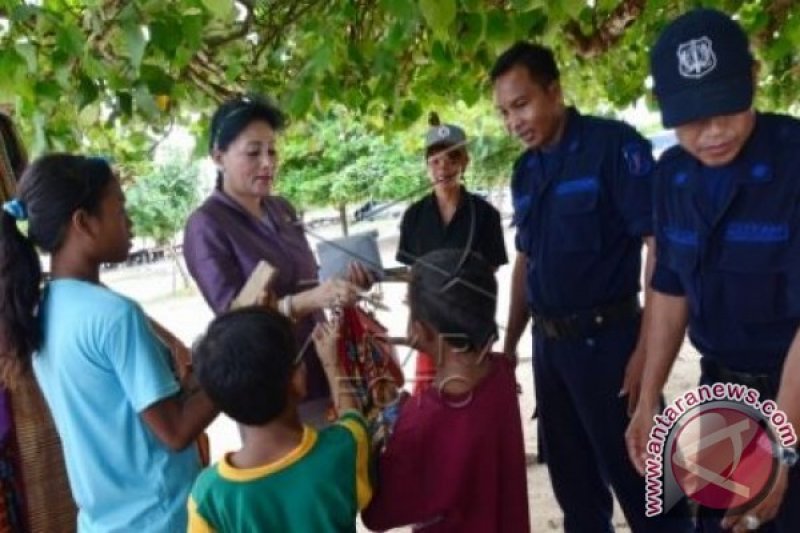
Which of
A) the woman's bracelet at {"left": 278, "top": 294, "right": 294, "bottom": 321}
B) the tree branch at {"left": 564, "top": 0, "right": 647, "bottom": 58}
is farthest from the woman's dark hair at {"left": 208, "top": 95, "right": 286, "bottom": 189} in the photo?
the tree branch at {"left": 564, "top": 0, "right": 647, "bottom": 58}

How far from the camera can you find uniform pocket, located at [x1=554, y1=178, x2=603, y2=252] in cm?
237

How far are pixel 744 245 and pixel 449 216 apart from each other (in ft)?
7.39

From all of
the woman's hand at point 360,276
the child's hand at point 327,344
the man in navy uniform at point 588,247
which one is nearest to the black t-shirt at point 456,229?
the man in navy uniform at point 588,247

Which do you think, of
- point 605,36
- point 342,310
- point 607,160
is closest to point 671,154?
point 607,160

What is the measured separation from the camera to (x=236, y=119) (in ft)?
7.81

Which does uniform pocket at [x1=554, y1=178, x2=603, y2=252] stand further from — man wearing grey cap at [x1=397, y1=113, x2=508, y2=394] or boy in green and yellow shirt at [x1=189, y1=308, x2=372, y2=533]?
man wearing grey cap at [x1=397, y1=113, x2=508, y2=394]

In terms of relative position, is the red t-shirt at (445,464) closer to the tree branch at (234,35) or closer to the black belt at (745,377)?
the black belt at (745,377)

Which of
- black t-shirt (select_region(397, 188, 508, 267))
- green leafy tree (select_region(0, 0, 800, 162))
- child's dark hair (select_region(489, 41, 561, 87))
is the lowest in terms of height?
black t-shirt (select_region(397, 188, 508, 267))

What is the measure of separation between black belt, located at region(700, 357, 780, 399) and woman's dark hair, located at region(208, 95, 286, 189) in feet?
4.84

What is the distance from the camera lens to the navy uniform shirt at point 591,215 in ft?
7.65

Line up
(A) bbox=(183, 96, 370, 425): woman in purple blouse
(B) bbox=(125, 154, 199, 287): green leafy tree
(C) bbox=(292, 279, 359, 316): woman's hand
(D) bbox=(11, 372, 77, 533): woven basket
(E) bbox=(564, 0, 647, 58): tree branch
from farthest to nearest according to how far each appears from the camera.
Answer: (B) bbox=(125, 154, 199, 287): green leafy tree → (E) bbox=(564, 0, 647, 58): tree branch → (A) bbox=(183, 96, 370, 425): woman in purple blouse → (D) bbox=(11, 372, 77, 533): woven basket → (C) bbox=(292, 279, 359, 316): woman's hand

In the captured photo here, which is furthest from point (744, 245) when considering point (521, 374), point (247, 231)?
point (521, 374)

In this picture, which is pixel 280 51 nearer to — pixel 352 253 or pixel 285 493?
pixel 352 253
